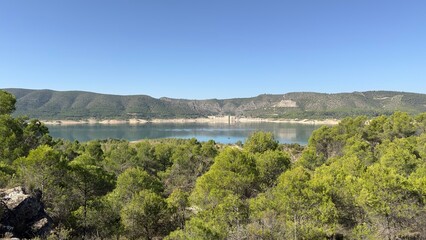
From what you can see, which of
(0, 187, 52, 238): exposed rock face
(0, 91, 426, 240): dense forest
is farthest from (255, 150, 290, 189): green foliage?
(0, 187, 52, 238): exposed rock face

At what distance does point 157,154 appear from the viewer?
52.1 m

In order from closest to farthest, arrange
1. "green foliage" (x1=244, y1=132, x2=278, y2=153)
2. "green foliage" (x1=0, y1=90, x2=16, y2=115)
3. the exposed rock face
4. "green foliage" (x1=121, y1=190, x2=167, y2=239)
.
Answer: the exposed rock face → "green foliage" (x1=121, y1=190, x2=167, y2=239) → "green foliage" (x1=0, y1=90, x2=16, y2=115) → "green foliage" (x1=244, y1=132, x2=278, y2=153)

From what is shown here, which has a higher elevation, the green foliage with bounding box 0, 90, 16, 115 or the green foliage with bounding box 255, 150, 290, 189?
the green foliage with bounding box 0, 90, 16, 115

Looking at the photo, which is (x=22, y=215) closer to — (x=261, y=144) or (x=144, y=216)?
(x=144, y=216)

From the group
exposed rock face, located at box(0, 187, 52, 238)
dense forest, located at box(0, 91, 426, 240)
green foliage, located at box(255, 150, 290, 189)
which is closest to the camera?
exposed rock face, located at box(0, 187, 52, 238)

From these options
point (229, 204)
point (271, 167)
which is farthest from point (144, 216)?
point (271, 167)

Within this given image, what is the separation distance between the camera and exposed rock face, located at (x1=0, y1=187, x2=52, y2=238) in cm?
1407

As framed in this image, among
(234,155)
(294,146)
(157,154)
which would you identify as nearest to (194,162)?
(157,154)

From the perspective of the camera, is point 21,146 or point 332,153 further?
point 332,153

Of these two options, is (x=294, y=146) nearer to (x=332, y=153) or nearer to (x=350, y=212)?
(x=332, y=153)

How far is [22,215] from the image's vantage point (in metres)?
14.7

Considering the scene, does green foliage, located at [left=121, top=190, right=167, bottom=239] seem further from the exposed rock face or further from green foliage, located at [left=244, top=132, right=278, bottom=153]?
green foliage, located at [left=244, top=132, right=278, bottom=153]

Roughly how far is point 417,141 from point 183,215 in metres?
36.8

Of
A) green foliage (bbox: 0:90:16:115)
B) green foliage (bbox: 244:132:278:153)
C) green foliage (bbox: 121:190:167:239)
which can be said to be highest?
green foliage (bbox: 0:90:16:115)
